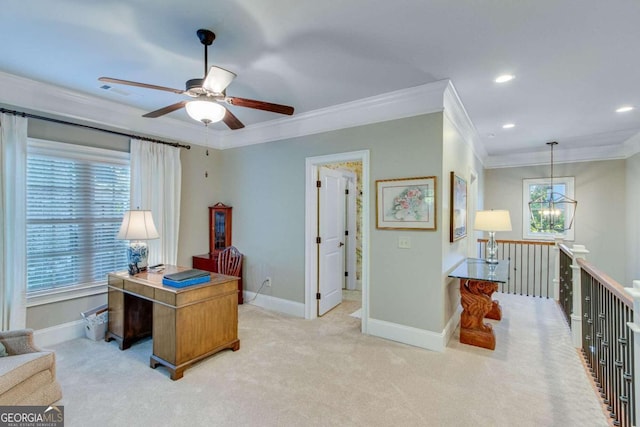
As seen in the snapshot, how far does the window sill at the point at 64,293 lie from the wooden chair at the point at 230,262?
4.48ft

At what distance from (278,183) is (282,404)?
2741 millimetres

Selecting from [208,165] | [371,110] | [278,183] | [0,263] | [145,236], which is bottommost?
[0,263]

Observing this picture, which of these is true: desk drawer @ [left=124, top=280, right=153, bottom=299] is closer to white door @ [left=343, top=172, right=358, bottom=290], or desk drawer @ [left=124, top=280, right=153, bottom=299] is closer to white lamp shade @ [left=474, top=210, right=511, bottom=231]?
white door @ [left=343, top=172, right=358, bottom=290]

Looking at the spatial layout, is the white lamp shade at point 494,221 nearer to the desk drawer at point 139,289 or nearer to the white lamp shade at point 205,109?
the white lamp shade at point 205,109

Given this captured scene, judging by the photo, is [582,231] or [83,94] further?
[582,231]

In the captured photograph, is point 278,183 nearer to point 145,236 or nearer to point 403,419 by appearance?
point 145,236

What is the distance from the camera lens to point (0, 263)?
275cm

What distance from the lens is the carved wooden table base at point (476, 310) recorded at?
3.09 metres

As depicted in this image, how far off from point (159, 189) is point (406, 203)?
10.3 feet

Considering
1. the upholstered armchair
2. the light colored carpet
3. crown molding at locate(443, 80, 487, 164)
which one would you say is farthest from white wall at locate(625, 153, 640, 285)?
the upholstered armchair

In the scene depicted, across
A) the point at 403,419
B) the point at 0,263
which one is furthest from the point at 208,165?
the point at 403,419

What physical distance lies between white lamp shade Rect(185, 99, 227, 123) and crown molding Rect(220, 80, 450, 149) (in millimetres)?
1704

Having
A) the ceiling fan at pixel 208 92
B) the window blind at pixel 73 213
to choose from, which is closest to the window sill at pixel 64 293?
the window blind at pixel 73 213

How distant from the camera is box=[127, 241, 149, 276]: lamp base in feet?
9.78
